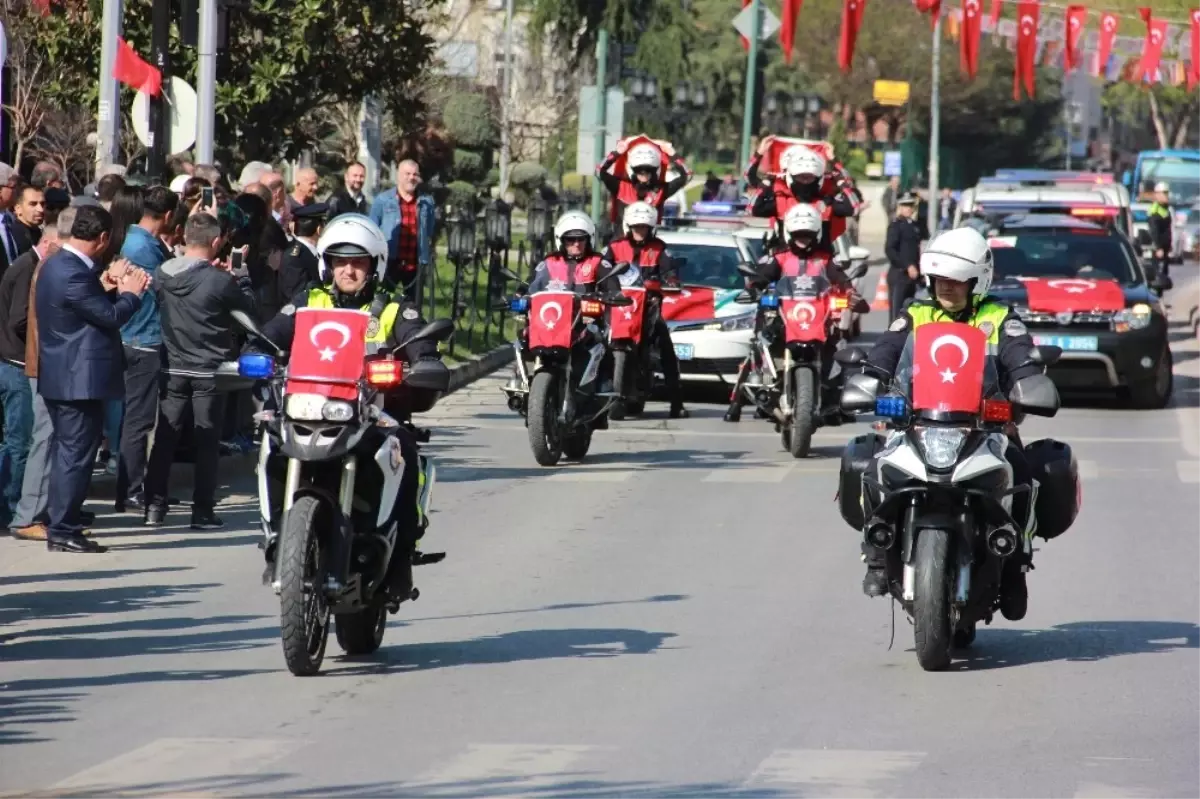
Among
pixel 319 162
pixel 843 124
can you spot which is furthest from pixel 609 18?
pixel 843 124

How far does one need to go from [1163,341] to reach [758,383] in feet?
19.8

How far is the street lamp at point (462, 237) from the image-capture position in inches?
991

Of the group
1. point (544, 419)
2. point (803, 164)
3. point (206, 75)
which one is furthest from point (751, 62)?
point (544, 419)

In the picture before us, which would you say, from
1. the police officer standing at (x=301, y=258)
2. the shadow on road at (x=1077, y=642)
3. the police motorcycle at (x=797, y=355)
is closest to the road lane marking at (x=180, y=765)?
the shadow on road at (x=1077, y=642)

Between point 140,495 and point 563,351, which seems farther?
point 563,351

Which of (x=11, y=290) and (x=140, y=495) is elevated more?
(x=11, y=290)

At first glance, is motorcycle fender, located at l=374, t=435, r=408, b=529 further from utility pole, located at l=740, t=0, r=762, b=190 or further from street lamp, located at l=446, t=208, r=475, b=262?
utility pole, located at l=740, t=0, r=762, b=190

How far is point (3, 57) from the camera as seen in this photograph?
15.0m

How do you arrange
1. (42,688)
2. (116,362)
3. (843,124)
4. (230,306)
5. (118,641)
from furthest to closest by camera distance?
(843,124) < (230,306) < (116,362) < (118,641) < (42,688)

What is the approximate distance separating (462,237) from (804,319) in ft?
26.5

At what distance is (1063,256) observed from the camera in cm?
2394

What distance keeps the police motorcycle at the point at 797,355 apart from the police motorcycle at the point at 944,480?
8.02 metres

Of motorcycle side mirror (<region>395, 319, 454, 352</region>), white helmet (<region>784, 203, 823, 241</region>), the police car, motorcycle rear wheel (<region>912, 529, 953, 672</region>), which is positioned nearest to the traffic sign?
the police car

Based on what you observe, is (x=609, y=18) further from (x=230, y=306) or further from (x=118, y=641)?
(x=118, y=641)
